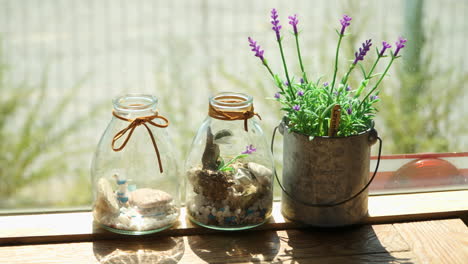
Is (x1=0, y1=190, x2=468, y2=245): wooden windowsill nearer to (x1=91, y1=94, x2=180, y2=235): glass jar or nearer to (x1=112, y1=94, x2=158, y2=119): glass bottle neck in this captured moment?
(x1=91, y1=94, x2=180, y2=235): glass jar

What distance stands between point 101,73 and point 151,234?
0.41 meters

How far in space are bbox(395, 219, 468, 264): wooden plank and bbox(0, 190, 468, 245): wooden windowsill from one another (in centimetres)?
3

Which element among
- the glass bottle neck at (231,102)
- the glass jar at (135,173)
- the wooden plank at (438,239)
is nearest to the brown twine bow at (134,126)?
the glass jar at (135,173)

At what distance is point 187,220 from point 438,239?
1.59 feet

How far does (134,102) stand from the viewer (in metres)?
1.16

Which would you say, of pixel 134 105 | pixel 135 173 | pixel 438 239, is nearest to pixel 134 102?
pixel 134 105

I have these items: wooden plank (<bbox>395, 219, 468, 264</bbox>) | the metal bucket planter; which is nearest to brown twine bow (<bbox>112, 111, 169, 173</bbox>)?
the metal bucket planter

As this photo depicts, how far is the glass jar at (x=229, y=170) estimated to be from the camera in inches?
44.1

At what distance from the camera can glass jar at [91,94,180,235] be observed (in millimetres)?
1131

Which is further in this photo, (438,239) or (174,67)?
(174,67)

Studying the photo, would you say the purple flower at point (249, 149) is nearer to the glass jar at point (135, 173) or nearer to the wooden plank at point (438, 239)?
the glass jar at point (135, 173)

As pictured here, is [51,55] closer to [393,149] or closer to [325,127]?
[325,127]

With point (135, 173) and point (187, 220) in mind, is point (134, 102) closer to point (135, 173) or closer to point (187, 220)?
point (135, 173)

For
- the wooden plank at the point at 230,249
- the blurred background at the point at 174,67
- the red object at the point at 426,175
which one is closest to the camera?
the wooden plank at the point at 230,249
